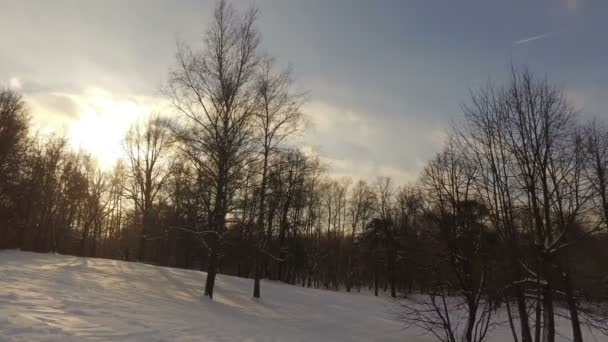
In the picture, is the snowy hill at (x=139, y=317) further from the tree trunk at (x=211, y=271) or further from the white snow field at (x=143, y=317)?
the tree trunk at (x=211, y=271)

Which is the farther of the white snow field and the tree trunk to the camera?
the tree trunk

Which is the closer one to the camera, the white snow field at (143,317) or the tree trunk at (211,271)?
the white snow field at (143,317)

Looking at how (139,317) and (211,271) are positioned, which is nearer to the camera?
(139,317)

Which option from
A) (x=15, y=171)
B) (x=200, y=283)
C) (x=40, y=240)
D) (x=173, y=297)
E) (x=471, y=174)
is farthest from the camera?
(x=40, y=240)

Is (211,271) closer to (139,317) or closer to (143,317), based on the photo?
(143,317)

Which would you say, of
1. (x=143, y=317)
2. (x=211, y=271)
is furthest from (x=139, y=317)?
(x=211, y=271)

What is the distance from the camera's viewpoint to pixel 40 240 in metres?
37.0

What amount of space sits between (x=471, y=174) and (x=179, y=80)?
12465 mm

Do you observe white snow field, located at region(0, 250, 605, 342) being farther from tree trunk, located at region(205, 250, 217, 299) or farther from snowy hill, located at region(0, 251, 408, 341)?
tree trunk, located at region(205, 250, 217, 299)

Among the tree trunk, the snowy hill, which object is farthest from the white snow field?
the tree trunk

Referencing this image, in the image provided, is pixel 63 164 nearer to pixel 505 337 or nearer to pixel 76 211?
pixel 76 211

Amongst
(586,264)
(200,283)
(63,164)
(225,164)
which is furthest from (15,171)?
(586,264)

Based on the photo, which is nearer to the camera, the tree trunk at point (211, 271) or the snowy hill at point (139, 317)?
the snowy hill at point (139, 317)

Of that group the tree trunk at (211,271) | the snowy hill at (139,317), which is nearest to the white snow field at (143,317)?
the snowy hill at (139,317)
